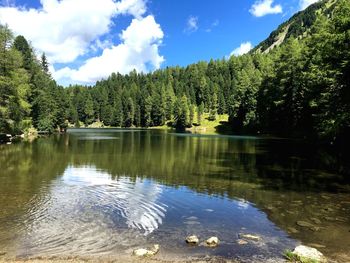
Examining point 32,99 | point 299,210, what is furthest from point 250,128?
point 299,210

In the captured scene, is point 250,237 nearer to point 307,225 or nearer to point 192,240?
point 192,240

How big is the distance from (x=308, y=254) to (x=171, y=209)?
9.06 meters

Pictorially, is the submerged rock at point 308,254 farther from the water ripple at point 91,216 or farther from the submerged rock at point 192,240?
the water ripple at point 91,216

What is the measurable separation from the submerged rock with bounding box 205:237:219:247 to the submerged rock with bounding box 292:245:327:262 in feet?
9.89

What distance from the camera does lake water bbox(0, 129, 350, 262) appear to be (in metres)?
14.6

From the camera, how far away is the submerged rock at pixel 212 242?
579 inches

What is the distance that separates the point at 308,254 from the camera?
13258mm

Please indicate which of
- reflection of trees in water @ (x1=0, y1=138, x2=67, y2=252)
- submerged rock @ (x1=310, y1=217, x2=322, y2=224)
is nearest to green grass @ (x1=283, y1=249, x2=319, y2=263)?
submerged rock @ (x1=310, y1=217, x2=322, y2=224)

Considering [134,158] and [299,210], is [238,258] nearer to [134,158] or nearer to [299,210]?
[299,210]

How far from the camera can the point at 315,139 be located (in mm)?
69188

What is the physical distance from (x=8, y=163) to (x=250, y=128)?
9219 cm

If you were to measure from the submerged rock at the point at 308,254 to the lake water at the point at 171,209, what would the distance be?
620 mm

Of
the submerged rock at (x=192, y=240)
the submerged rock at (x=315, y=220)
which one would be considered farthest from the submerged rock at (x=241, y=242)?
the submerged rock at (x=315, y=220)

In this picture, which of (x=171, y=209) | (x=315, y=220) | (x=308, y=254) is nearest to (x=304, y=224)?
(x=315, y=220)
